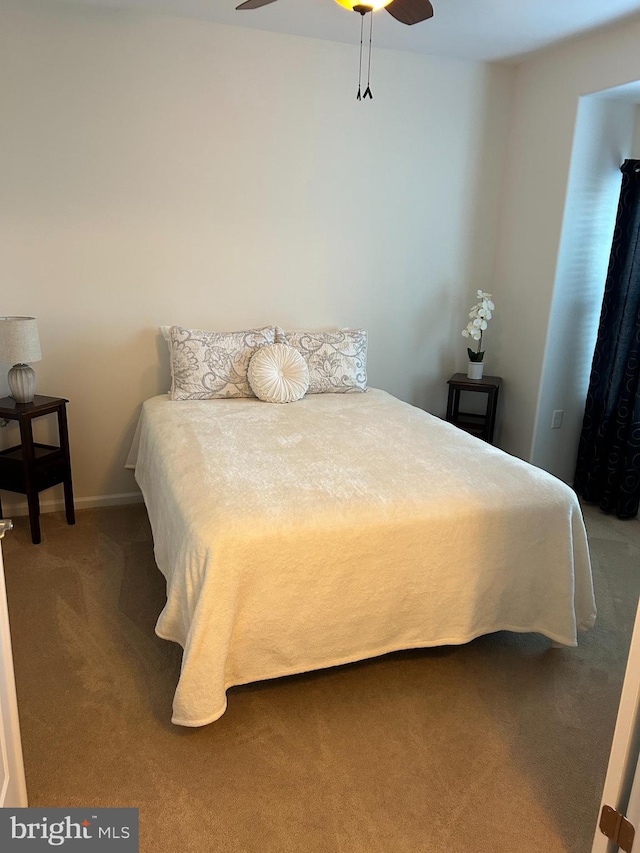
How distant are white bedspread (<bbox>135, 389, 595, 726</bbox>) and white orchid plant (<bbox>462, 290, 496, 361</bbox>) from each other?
1409 millimetres

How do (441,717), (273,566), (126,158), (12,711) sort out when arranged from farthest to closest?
1. (126,158)
2. (441,717)
3. (273,566)
4. (12,711)

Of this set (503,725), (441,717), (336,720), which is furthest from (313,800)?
(503,725)

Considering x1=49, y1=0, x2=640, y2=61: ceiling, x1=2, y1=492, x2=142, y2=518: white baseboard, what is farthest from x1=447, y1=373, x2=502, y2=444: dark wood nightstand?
x1=2, y1=492, x2=142, y2=518: white baseboard

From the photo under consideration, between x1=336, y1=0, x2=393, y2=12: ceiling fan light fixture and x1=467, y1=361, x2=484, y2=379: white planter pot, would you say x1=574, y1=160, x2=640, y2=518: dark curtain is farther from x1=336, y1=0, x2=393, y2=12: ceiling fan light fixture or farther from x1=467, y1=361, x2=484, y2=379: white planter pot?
x1=336, y1=0, x2=393, y2=12: ceiling fan light fixture

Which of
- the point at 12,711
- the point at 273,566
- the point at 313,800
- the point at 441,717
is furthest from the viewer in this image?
the point at 441,717

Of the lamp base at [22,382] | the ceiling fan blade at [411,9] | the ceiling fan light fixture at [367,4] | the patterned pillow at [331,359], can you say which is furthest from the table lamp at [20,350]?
the ceiling fan blade at [411,9]

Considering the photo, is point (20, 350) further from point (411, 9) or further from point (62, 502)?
point (411, 9)

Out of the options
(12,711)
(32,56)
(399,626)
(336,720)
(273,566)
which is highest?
(32,56)

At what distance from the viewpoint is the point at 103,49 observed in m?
3.16

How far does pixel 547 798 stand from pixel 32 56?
144 inches

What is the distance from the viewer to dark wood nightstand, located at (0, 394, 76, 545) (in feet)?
9.93

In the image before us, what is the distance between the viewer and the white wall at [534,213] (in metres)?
3.43

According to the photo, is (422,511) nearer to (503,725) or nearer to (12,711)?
(503,725)

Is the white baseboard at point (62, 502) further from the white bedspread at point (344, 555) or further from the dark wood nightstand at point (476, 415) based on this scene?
the dark wood nightstand at point (476, 415)
